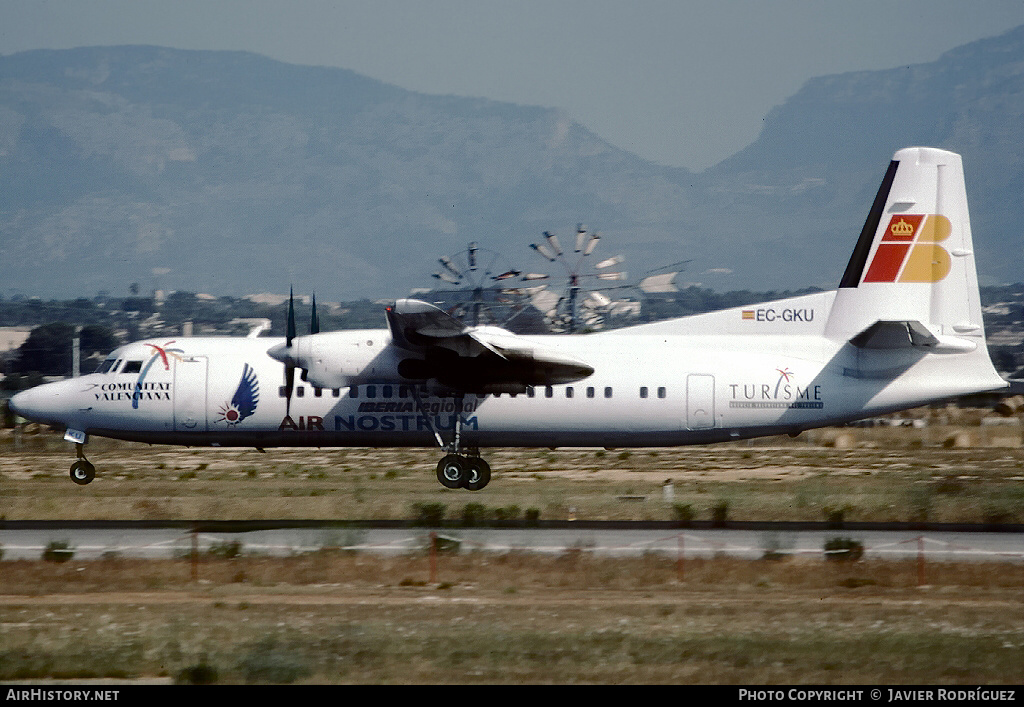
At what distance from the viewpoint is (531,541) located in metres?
22.1

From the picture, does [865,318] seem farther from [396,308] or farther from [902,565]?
[396,308]

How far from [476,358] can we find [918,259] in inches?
405

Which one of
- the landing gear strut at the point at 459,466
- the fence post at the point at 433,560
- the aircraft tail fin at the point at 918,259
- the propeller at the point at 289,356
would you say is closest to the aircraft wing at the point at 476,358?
the landing gear strut at the point at 459,466

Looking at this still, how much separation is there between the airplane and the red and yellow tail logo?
0.03 metres

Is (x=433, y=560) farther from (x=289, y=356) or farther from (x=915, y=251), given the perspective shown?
(x=915, y=251)

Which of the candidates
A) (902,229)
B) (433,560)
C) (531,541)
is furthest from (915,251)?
(433,560)

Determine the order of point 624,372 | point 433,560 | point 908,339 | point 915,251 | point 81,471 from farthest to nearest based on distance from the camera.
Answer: point 81,471 → point 624,372 → point 915,251 → point 908,339 → point 433,560

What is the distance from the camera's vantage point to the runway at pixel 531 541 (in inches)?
826

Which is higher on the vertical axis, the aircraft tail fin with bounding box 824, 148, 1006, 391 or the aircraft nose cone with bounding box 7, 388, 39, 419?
the aircraft tail fin with bounding box 824, 148, 1006, 391

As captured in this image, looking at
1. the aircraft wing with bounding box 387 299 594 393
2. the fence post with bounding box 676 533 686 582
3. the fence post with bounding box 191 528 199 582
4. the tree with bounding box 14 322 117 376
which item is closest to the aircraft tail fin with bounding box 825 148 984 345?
the aircraft wing with bounding box 387 299 594 393

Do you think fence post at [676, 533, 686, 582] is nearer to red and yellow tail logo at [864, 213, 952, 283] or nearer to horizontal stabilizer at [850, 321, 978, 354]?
horizontal stabilizer at [850, 321, 978, 354]

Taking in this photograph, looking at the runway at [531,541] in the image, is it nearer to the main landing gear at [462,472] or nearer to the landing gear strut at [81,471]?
the main landing gear at [462,472]

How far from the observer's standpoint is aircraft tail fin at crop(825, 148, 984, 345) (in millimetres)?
26781

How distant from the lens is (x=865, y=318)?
2698cm
